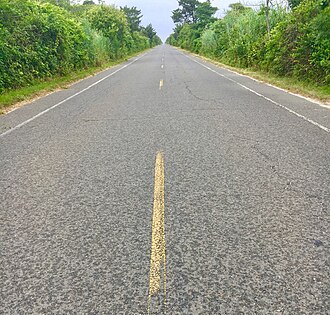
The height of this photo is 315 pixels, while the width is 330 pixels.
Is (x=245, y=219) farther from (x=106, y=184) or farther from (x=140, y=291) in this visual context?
(x=106, y=184)

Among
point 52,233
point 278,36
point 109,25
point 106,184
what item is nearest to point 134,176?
point 106,184

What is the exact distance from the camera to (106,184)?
4.21m

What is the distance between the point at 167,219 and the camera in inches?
131

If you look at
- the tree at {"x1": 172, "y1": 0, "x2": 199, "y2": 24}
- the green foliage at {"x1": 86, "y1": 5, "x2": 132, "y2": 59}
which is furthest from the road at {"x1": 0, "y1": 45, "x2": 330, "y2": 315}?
the tree at {"x1": 172, "y1": 0, "x2": 199, "y2": 24}

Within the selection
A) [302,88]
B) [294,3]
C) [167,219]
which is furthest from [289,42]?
[167,219]

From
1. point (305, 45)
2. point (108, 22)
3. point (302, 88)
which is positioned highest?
point (108, 22)

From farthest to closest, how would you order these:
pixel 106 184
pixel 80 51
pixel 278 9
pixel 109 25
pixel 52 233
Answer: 1. pixel 109 25
2. pixel 80 51
3. pixel 278 9
4. pixel 106 184
5. pixel 52 233

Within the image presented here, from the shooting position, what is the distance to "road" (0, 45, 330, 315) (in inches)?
92.0

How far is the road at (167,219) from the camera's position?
92.0 inches

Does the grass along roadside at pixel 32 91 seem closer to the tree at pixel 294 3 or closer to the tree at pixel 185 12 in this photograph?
the tree at pixel 294 3

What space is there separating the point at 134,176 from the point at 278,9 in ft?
60.0

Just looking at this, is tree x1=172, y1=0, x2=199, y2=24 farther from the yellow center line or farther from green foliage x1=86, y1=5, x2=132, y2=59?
the yellow center line

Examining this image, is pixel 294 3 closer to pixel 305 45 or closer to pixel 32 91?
pixel 305 45

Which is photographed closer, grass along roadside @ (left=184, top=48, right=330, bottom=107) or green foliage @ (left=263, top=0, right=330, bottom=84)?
grass along roadside @ (left=184, top=48, right=330, bottom=107)
